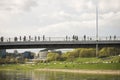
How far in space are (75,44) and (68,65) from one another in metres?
60.4

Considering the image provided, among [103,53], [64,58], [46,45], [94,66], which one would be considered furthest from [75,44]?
[64,58]

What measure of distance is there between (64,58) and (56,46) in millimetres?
101123

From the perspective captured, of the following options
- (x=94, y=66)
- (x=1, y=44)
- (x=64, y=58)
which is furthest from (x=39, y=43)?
(x=64, y=58)

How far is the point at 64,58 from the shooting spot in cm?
17775

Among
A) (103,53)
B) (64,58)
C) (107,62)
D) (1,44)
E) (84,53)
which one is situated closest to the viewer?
(1,44)

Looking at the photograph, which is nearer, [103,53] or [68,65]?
[68,65]

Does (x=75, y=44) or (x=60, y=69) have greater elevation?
(x=75, y=44)

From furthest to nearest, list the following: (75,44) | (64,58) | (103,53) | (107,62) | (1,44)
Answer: (64,58) < (103,53) < (107,62) < (75,44) < (1,44)

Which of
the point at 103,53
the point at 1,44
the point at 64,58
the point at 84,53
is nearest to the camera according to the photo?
the point at 1,44

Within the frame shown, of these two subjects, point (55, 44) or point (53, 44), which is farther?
point (55, 44)

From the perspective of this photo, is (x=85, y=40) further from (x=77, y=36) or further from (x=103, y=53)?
(x=103, y=53)

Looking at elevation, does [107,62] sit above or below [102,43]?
below

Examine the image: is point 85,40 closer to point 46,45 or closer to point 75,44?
point 75,44

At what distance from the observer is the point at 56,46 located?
77.0 meters
